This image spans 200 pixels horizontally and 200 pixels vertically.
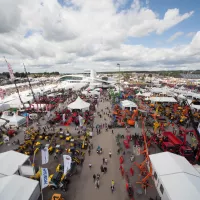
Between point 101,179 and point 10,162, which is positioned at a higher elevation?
point 10,162

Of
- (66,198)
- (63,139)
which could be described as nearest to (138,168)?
(66,198)

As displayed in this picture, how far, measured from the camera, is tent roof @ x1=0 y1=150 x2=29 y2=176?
11.1 m

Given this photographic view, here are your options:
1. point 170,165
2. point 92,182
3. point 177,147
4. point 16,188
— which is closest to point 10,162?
point 16,188

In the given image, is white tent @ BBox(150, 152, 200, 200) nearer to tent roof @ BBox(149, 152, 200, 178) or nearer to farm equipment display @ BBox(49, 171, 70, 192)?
tent roof @ BBox(149, 152, 200, 178)

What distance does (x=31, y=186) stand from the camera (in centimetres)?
966

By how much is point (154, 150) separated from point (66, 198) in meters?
11.2

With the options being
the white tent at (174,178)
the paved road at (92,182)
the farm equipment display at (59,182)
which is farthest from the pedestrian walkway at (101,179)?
the white tent at (174,178)

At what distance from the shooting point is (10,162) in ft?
39.4

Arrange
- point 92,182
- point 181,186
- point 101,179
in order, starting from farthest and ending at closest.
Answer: point 101,179 → point 92,182 → point 181,186

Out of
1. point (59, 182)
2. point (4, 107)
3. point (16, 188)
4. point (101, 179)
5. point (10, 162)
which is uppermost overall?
point (16, 188)

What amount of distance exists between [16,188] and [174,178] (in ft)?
36.9

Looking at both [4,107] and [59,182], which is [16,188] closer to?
[59,182]

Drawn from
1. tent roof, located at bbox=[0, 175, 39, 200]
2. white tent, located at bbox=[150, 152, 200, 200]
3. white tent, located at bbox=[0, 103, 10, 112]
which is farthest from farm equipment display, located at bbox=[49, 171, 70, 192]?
white tent, located at bbox=[0, 103, 10, 112]

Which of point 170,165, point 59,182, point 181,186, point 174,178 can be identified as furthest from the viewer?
point 59,182
